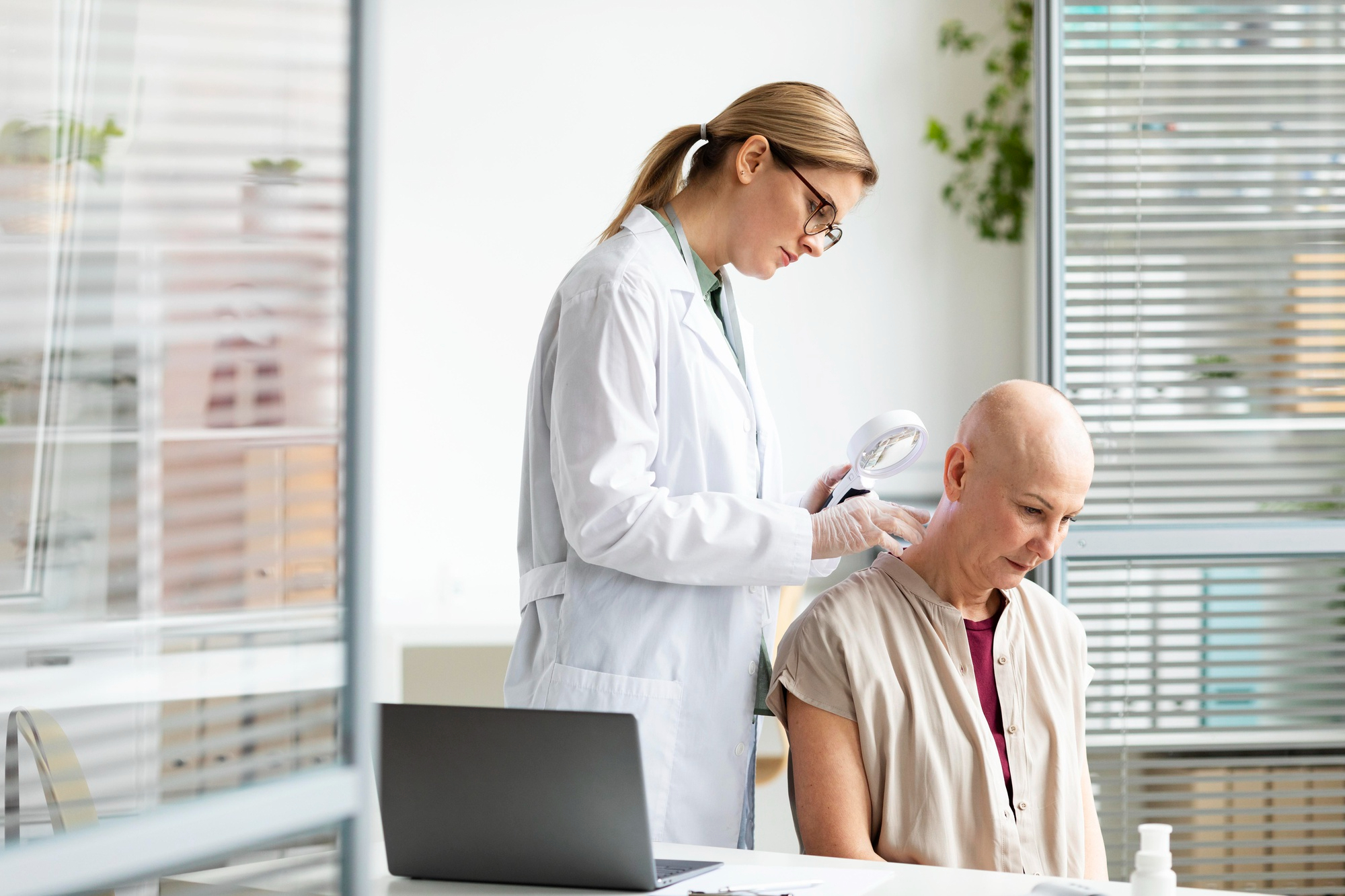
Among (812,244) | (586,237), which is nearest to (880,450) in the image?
(812,244)

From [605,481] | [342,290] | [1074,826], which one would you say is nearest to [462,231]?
[605,481]

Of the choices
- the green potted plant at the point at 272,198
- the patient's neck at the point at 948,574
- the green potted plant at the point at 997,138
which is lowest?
the patient's neck at the point at 948,574

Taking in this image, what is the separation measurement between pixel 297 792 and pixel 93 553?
0.16 m

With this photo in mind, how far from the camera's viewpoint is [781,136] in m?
1.67

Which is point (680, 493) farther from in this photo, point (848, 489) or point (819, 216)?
point (819, 216)

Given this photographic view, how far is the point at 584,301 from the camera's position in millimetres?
1611

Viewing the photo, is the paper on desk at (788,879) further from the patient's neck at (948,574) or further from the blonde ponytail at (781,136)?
the blonde ponytail at (781,136)

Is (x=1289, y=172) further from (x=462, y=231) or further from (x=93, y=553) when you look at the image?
(x=93, y=553)

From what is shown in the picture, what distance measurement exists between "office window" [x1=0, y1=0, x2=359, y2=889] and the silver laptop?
50cm

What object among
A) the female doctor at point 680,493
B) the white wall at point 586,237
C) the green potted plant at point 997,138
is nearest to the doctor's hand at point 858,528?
the female doctor at point 680,493

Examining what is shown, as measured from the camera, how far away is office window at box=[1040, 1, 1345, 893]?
2.41 meters

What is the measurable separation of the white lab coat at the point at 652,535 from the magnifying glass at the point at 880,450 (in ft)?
0.47

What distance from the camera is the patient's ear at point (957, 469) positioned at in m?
1.61

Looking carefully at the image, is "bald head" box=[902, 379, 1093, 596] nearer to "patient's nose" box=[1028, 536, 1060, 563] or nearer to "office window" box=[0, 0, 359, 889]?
"patient's nose" box=[1028, 536, 1060, 563]
